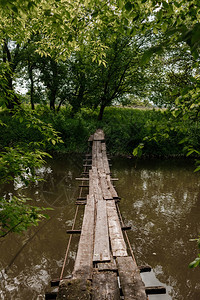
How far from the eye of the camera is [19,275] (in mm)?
3908

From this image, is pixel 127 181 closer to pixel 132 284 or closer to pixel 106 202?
pixel 106 202

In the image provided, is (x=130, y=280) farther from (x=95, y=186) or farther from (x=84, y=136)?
(x=84, y=136)

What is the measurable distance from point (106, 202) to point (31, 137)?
1075 centimetres

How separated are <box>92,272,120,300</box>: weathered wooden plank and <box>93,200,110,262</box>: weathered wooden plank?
1.09 feet

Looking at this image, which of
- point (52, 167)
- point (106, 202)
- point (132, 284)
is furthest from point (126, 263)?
point (52, 167)

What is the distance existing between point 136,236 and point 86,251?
2.72 m

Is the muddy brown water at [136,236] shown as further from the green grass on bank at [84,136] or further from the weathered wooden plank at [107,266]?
the green grass on bank at [84,136]

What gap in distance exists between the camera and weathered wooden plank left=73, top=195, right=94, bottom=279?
239 centimetres

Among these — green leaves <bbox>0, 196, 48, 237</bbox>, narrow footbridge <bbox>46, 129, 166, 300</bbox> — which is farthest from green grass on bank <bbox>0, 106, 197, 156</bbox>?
green leaves <bbox>0, 196, 48, 237</bbox>

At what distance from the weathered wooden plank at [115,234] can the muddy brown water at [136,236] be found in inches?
50.3

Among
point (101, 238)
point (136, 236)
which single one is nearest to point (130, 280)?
point (101, 238)

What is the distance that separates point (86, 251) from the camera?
2867 millimetres

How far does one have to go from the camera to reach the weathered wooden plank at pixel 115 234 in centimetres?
289

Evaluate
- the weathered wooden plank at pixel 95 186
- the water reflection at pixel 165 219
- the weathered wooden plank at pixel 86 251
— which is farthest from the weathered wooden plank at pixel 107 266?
the weathered wooden plank at pixel 95 186
